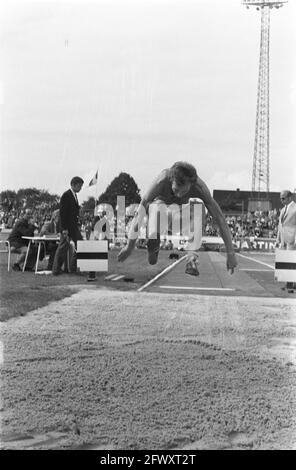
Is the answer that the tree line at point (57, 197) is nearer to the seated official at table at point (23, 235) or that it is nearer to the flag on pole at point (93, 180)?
the flag on pole at point (93, 180)

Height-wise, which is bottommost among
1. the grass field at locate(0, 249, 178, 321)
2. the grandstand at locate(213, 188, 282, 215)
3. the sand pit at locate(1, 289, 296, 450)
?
the sand pit at locate(1, 289, 296, 450)

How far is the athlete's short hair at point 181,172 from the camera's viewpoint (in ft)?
18.5

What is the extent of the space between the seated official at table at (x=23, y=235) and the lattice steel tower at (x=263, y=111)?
9.95ft

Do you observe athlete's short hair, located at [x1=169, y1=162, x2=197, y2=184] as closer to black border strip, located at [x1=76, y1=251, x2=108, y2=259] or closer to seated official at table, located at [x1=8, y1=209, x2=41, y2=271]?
black border strip, located at [x1=76, y1=251, x2=108, y2=259]

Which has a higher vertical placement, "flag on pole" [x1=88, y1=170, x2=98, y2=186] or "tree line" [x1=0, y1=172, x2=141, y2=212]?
"flag on pole" [x1=88, y1=170, x2=98, y2=186]

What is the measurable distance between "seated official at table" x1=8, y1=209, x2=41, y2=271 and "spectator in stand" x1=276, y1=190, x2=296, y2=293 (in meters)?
3.21

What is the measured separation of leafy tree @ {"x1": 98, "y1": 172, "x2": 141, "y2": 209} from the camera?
6297 millimetres

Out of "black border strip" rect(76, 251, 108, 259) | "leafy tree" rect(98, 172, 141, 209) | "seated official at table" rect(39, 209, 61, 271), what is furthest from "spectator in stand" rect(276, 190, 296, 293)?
"seated official at table" rect(39, 209, 61, 271)

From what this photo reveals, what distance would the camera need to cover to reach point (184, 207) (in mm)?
5980

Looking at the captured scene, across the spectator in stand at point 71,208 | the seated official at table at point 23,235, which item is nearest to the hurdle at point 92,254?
the spectator in stand at point 71,208

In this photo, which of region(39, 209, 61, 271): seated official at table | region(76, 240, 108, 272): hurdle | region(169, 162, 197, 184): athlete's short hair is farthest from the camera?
region(39, 209, 61, 271): seated official at table

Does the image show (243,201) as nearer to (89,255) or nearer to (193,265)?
(193,265)
